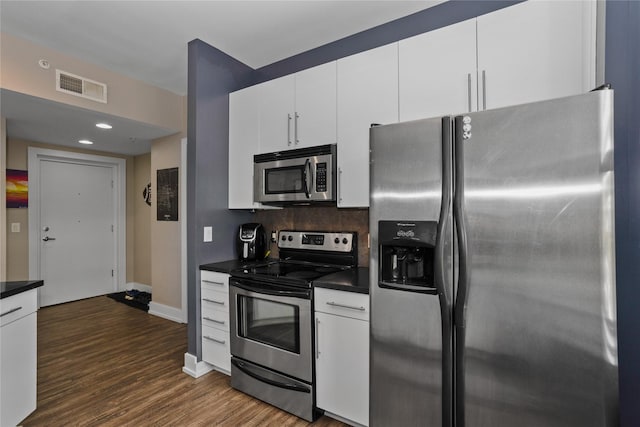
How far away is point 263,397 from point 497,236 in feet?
6.15

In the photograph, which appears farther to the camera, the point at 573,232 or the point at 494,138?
the point at 494,138

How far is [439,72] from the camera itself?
1.92 m

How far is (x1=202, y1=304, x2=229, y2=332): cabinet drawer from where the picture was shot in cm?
252

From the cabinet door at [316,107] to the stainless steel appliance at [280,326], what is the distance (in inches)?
30.5

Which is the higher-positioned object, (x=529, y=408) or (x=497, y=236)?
(x=497, y=236)

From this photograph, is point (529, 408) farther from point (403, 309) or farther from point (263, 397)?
point (263, 397)

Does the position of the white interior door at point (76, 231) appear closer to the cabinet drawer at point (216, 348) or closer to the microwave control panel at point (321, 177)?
the cabinet drawer at point (216, 348)

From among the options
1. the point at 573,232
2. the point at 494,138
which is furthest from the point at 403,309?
the point at 494,138

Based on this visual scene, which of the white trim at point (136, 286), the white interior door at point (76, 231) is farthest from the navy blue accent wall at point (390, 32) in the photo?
the white trim at point (136, 286)

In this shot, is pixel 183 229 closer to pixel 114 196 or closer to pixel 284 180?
pixel 284 180

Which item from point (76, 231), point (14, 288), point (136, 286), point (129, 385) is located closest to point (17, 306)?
point (14, 288)

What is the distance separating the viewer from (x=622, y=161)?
1.50 m

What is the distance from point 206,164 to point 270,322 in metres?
1.41

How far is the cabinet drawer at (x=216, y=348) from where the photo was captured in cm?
252
